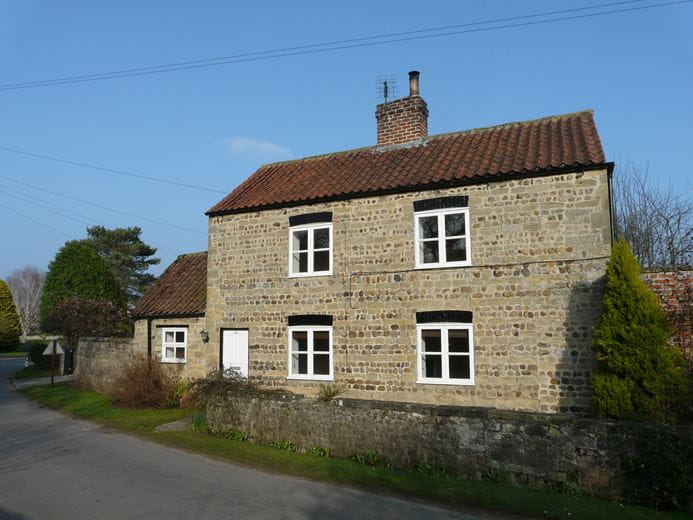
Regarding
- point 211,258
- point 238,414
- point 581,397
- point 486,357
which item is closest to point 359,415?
point 238,414

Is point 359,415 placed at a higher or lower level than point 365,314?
lower

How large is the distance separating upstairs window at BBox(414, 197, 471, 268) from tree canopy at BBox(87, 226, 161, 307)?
51777 millimetres

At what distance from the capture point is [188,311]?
18938mm

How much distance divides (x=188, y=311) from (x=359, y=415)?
1005 centimetres

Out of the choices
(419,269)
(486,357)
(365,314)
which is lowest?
(486,357)

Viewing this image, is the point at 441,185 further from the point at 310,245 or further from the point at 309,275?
the point at 309,275

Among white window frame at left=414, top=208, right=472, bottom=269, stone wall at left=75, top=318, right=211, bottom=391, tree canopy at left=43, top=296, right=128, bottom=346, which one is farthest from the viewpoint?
tree canopy at left=43, top=296, right=128, bottom=346

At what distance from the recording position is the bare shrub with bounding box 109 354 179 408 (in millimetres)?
17609

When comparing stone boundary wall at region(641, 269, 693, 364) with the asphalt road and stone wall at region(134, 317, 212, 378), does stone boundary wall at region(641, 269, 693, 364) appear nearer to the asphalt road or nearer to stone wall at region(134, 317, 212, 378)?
the asphalt road

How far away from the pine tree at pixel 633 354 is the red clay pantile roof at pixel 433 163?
128 inches

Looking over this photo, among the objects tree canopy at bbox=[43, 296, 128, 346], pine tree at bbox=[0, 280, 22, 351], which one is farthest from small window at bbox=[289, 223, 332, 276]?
pine tree at bbox=[0, 280, 22, 351]

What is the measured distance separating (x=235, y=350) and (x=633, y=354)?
11.6 m

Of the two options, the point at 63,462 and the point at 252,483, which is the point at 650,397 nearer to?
the point at 252,483

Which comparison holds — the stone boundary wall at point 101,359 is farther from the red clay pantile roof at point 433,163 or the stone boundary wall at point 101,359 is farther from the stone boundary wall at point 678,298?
the stone boundary wall at point 678,298
